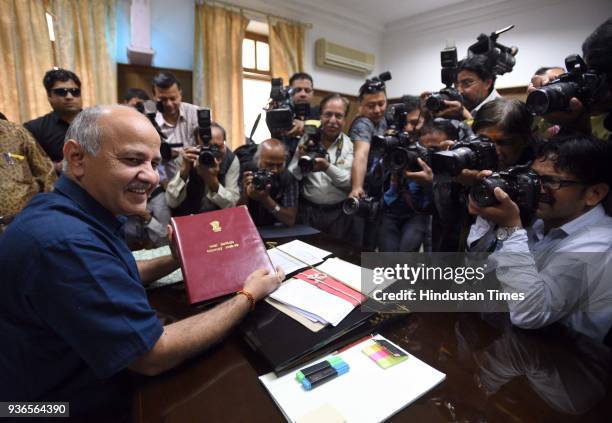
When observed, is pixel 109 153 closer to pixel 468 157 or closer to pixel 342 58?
pixel 468 157

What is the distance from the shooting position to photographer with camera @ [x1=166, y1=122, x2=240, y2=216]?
1824mm

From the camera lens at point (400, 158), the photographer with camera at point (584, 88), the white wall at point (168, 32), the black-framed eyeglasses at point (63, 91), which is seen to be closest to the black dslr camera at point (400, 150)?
the camera lens at point (400, 158)

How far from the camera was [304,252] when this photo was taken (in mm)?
1274

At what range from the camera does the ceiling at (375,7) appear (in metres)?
4.54

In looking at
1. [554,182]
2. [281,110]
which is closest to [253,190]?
[281,110]

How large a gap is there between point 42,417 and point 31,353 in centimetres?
13

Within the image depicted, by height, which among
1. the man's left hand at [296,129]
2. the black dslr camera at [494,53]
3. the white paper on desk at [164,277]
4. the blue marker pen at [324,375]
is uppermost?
the black dslr camera at [494,53]

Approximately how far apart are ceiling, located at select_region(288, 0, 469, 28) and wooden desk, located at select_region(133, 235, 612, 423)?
15.9ft

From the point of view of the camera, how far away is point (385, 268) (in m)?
1.12

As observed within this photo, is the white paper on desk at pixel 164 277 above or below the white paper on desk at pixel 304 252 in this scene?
below

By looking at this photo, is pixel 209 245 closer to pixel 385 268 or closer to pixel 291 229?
pixel 385 268

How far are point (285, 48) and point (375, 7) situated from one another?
1596 millimetres

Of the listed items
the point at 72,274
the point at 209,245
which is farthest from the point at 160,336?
the point at 209,245

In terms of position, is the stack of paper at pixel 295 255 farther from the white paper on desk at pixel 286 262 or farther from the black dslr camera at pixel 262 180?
the black dslr camera at pixel 262 180
